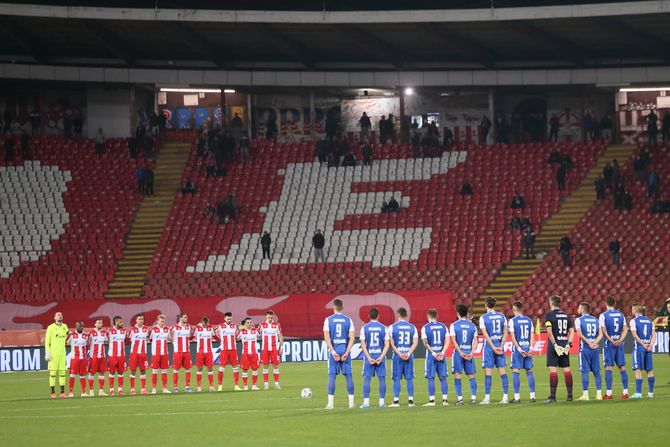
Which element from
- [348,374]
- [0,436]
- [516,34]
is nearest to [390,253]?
[516,34]

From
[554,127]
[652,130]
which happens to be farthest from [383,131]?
[652,130]

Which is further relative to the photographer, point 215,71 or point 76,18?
point 215,71

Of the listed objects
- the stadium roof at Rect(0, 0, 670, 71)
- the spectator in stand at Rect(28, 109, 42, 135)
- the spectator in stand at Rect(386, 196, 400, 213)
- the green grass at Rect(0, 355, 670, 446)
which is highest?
the stadium roof at Rect(0, 0, 670, 71)

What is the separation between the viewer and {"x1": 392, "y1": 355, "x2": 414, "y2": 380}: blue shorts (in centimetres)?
2288

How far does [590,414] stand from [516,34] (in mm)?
33425

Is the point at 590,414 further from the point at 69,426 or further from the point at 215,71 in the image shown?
Result: the point at 215,71

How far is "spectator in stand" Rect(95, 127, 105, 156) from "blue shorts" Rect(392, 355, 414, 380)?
1360 inches

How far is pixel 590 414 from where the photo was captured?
2047 cm

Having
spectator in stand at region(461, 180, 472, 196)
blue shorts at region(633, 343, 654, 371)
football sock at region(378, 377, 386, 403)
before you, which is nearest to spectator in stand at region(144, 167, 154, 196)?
spectator in stand at region(461, 180, 472, 196)

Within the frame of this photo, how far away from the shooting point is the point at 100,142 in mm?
56281

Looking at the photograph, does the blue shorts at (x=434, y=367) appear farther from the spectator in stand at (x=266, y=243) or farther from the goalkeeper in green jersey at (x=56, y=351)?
the spectator in stand at (x=266, y=243)

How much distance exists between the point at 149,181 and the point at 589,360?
1304 inches

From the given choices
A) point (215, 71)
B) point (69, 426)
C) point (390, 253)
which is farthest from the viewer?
point (215, 71)

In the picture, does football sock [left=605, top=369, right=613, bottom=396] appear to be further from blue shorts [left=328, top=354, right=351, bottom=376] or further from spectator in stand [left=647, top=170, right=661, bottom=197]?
spectator in stand [left=647, top=170, right=661, bottom=197]
